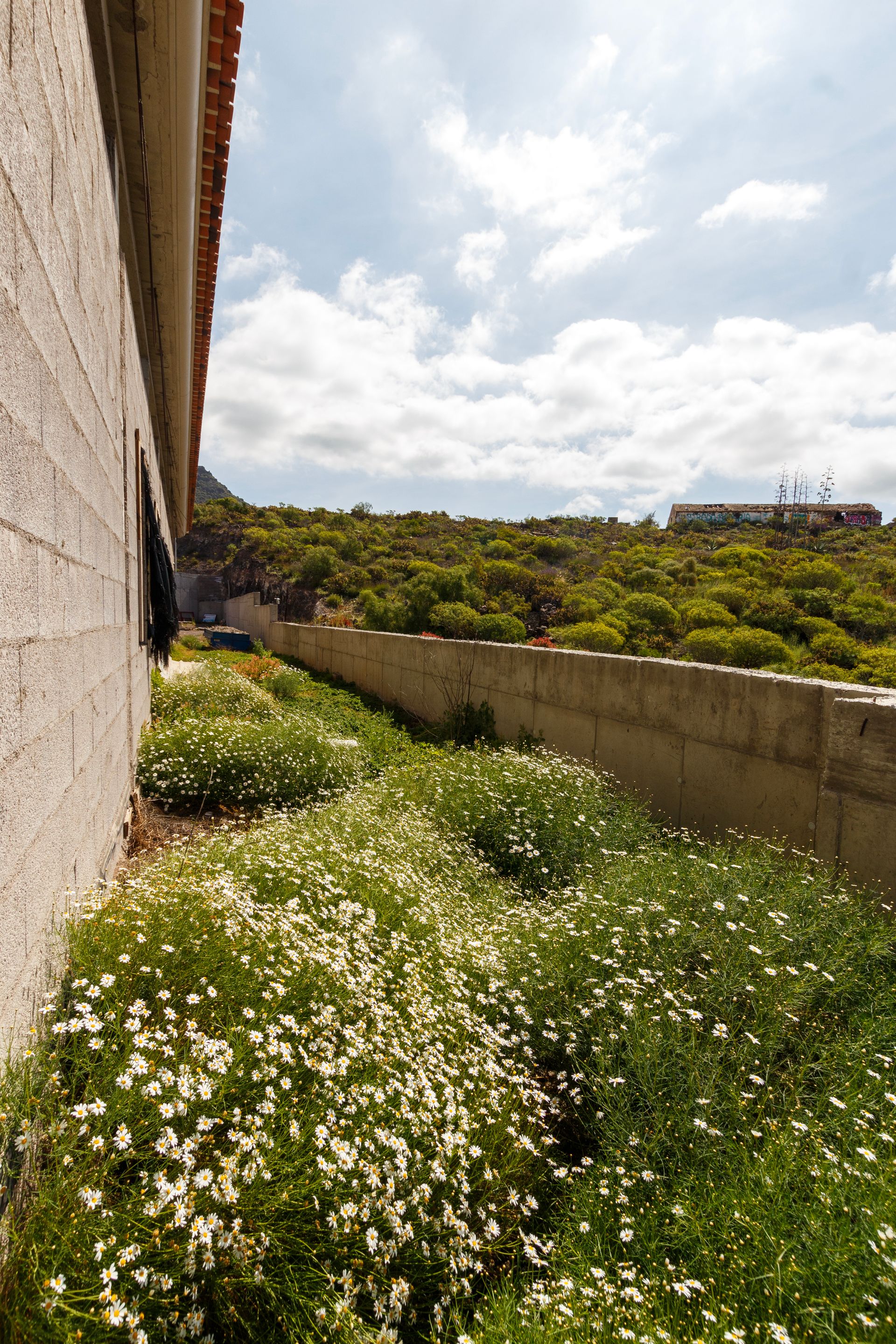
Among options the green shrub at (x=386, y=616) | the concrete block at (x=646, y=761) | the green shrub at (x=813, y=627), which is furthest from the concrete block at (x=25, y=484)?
the green shrub at (x=386, y=616)

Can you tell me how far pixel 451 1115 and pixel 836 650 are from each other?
1260 cm

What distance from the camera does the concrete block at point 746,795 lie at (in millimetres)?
4254

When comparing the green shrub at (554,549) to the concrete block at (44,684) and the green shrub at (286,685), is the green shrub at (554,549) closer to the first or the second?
the green shrub at (286,685)

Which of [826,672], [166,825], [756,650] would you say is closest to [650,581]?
[756,650]

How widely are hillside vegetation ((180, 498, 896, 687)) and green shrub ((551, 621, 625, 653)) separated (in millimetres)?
36

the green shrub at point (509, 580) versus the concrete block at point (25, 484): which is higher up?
the green shrub at point (509, 580)

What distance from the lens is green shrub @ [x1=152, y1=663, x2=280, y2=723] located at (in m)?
7.96

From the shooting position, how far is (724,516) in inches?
1923

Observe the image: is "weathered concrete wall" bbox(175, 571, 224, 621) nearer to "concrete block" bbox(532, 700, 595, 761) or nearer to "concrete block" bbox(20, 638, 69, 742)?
"concrete block" bbox(532, 700, 595, 761)

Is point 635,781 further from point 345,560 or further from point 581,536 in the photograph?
point 581,536

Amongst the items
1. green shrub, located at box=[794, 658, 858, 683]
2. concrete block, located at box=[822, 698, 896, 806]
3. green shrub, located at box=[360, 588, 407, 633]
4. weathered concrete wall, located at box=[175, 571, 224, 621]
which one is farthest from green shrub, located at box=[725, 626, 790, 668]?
weathered concrete wall, located at box=[175, 571, 224, 621]

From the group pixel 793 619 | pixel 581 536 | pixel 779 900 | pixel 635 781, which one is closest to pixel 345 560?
pixel 581 536

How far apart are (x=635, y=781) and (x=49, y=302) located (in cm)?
512

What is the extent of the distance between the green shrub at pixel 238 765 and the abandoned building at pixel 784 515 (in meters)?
37.3
